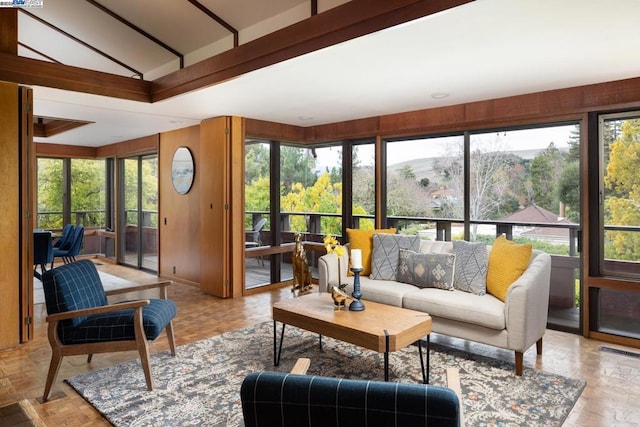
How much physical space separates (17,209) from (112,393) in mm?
2028

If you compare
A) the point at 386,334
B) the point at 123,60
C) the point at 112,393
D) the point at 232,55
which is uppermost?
the point at 123,60

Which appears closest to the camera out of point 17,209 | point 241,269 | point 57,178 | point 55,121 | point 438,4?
point 438,4

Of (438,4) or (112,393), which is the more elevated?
(438,4)

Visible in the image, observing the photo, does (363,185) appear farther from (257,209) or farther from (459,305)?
(459,305)

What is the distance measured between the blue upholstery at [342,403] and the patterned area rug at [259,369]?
148cm

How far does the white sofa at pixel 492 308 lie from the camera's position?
118 inches

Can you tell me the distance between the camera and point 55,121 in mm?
6926

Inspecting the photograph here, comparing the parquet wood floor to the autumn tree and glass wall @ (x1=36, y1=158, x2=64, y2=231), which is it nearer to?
the autumn tree

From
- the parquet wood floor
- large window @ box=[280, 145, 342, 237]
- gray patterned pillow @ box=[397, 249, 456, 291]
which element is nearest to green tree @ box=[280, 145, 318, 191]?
large window @ box=[280, 145, 342, 237]

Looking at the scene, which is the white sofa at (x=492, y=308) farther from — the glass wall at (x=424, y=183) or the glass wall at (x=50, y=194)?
the glass wall at (x=50, y=194)

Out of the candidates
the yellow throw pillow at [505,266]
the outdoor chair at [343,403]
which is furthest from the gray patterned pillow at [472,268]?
the outdoor chair at [343,403]

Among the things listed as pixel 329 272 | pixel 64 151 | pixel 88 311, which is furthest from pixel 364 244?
pixel 64 151

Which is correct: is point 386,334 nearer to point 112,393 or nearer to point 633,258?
point 112,393

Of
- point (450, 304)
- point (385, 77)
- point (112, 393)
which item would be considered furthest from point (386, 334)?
point (385, 77)
